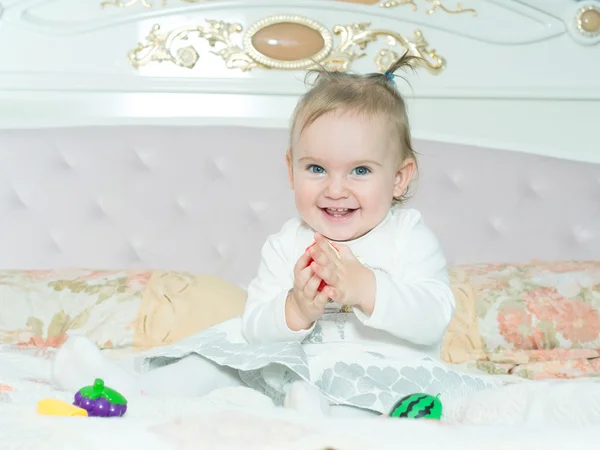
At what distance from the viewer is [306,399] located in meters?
1.34

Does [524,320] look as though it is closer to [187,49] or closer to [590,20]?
[590,20]

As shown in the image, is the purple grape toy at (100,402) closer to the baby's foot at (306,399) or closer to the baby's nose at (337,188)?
the baby's foot at (306,399)

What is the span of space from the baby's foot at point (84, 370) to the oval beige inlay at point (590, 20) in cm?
223

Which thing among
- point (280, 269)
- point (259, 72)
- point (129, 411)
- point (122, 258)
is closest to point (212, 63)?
point (259, 72)

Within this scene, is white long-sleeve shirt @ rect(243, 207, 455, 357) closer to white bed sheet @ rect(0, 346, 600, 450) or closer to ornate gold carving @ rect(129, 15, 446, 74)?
white bed sheet @ rect(0, 346, 600, 450)

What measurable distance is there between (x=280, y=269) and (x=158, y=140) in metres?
1.24

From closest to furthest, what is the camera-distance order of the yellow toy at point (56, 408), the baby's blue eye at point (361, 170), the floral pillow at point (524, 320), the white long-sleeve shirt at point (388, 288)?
the yellow toy at point (56, 408) < the white long-sleeve shirt at point (388, 288) < the baby's blue eye at point (361, 170) < the floral pillow at point (524, 320)

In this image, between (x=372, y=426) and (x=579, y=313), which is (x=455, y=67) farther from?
(x=372, y=426)

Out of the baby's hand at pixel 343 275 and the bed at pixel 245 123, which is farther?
the bed at pixel 245 123

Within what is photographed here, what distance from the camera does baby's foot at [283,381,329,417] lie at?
52.3 inches

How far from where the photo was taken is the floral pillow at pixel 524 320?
86.0 inches

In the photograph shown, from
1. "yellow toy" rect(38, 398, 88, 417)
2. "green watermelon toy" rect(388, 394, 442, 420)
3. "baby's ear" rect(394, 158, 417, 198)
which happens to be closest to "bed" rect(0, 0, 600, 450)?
"baby's ear" rect(394, 158, 417, 198)

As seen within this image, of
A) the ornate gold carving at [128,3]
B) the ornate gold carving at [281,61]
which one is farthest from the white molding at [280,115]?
the ornate gold carving at [128,3]

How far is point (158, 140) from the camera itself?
2836 mm
